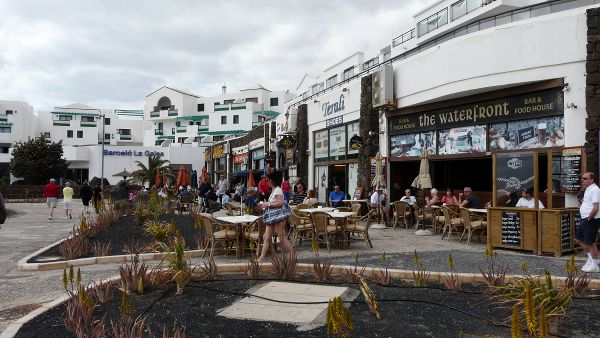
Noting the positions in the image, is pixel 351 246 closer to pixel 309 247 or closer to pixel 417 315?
pixel 309 247

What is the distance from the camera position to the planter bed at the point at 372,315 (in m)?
4.30

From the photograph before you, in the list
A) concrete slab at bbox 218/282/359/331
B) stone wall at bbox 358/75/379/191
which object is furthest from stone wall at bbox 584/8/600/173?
stone wall at bbox 358/75/379/191

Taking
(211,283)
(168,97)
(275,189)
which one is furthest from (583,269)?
(168,97)

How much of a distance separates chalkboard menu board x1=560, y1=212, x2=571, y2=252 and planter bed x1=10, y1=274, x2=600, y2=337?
3805 mm

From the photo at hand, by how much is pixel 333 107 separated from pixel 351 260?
38.2 ft

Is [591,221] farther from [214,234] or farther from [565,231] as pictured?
[214,234]

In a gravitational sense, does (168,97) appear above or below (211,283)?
above

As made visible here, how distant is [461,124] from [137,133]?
247 ft

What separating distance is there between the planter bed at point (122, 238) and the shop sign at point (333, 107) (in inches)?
276

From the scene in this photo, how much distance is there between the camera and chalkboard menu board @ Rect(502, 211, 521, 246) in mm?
9297

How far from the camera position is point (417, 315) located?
474 cm

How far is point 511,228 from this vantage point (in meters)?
9.39

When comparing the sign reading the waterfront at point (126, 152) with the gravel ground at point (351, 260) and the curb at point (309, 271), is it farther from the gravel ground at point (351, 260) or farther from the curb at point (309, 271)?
the curb at point (309, 271)

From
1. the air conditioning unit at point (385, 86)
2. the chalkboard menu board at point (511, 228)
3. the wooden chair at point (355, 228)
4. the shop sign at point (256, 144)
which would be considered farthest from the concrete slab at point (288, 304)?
the shop sign at point (256, 144)
